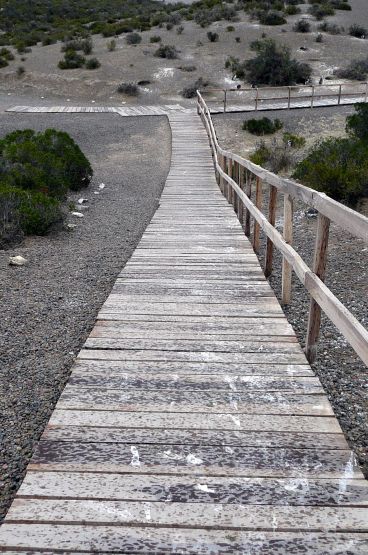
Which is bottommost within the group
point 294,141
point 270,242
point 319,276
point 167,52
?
point 294,141

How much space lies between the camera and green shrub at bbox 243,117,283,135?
18.8 m

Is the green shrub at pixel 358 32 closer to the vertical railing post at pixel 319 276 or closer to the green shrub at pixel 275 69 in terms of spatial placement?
the green shrub at pixel 275 69

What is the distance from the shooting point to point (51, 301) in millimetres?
5223

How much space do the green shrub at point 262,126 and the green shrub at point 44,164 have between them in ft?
23.9

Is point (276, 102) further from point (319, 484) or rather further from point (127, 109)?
point (319, 484)

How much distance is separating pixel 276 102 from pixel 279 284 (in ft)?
66.3

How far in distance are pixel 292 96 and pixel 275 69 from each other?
3732 millimetres

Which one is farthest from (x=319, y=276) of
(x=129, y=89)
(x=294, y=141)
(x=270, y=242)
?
(x=129, y=89)

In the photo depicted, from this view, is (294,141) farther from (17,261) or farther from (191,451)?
(191,451)

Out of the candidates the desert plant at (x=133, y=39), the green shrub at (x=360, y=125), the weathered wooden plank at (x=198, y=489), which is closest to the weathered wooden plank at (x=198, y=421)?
the weathered wooden plank at (x=198, y=489)

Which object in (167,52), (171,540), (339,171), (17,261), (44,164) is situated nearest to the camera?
(171,540)

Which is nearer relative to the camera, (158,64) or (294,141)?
(294,141)

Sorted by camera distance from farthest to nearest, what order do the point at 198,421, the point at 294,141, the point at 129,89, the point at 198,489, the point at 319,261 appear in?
the point at 129,89, the point at 294,141, the point at 319,261, the point at 198,421, the point at 198,489

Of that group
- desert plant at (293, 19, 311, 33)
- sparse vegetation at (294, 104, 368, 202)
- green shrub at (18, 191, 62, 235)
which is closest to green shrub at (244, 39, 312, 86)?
desert plant at (293, 19, 311, 33)
